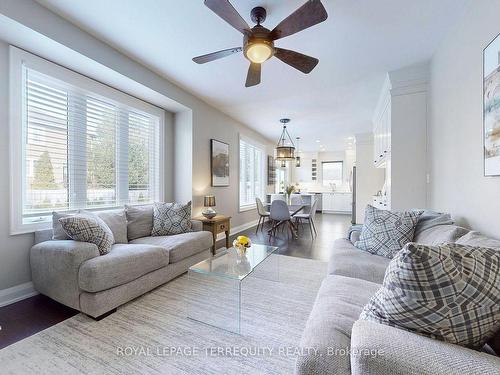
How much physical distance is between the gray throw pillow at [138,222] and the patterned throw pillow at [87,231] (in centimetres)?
68

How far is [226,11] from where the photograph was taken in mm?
1669

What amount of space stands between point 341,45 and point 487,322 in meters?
2.66

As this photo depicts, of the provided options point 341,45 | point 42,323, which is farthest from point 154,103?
point 42,323

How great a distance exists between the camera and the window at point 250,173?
5953 millimetres

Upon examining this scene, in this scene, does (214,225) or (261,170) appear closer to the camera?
(214,225)

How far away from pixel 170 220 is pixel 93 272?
1.32 m

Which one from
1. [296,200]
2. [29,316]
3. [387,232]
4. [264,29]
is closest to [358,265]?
[387,232]

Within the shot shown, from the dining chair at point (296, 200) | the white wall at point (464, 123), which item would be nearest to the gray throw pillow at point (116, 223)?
the white wall at point (464, 123)

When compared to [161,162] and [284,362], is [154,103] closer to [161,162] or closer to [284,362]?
[161,162]

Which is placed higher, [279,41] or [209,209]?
[279,41]

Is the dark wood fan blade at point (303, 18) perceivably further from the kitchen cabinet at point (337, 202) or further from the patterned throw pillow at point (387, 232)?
the kitchen cabinet at point (337, 202)

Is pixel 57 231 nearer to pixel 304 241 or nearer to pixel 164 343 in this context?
pixel 164 343

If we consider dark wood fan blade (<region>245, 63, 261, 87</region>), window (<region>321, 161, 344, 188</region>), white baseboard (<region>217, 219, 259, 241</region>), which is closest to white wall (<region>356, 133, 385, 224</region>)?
white baseboard (<region>217, 219, 259, 241</region>)

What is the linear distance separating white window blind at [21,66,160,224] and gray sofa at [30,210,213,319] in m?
0.50
